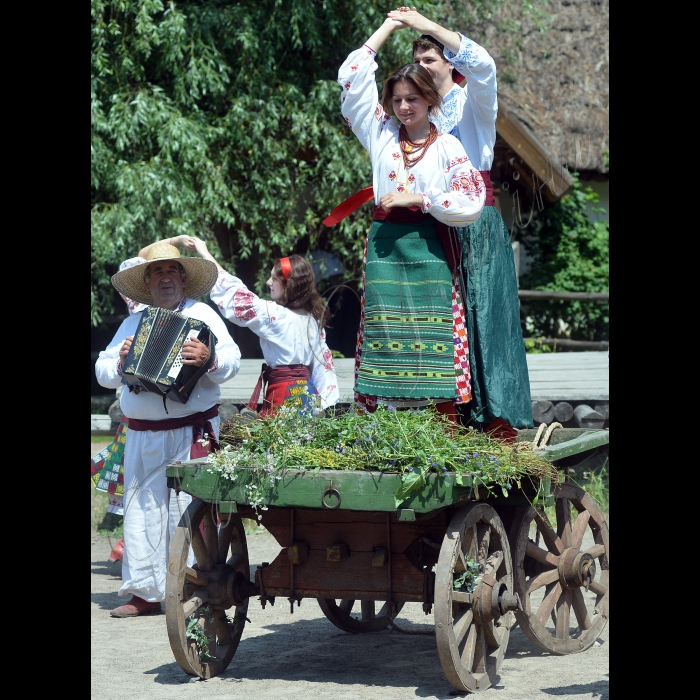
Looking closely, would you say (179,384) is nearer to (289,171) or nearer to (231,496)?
(231,496)

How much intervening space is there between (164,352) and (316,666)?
1581mm

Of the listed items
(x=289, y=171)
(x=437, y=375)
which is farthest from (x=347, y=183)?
(x=437, y=375)

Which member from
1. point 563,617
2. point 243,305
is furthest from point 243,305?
point 563,617

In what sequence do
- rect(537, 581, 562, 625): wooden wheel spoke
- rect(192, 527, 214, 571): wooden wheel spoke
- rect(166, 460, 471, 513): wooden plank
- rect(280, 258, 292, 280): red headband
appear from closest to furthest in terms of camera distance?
rect(166, 460, 471, 513): wooden plank → rect(192, 527, 214, 571): wooden wheel spoke → rect(537, 581, 562, 625): wooden wheel spoke → rect(280, 258, 292, 280): red headband

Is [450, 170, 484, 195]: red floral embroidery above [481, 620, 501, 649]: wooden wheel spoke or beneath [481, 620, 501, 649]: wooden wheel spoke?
above

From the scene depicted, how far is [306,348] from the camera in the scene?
6082mm

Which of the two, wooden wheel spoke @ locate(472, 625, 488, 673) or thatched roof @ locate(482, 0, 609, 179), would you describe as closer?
wooden wheel spoke @ locate(472, 625, 488, 673)

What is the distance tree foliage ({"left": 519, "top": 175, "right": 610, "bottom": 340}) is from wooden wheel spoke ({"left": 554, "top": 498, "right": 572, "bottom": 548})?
9073 millimetres

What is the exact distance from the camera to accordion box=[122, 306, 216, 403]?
4.95 metres

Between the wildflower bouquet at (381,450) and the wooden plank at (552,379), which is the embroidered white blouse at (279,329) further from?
the wildflower bouquet at (381,450)

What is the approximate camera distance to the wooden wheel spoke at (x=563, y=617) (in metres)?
4.52

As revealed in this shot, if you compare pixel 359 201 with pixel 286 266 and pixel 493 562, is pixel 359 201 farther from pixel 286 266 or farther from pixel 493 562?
pixel 493 562

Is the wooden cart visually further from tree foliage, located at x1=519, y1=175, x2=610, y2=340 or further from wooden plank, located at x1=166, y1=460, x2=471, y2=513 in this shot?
tree foliage, located at x1=519, y1=175, x2=610, y2=340

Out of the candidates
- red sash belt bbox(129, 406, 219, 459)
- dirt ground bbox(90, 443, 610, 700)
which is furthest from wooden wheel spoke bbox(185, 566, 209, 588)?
red sash belt bbox(129, 406, 219, 459)
